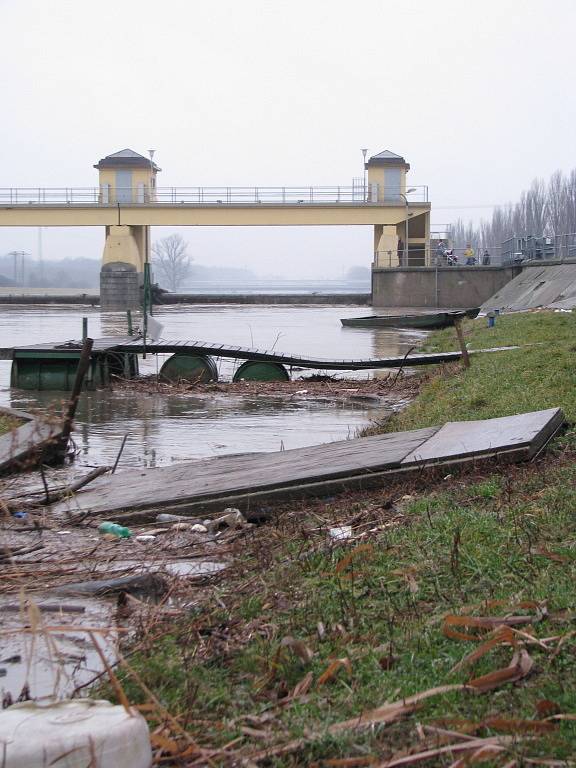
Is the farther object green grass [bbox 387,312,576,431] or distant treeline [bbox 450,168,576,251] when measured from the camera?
distant treeline [bbox 450,168,576,251]

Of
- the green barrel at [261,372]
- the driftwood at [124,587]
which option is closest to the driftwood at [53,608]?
the driftwood at [124,587]

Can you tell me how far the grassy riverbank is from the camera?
10.4 feet

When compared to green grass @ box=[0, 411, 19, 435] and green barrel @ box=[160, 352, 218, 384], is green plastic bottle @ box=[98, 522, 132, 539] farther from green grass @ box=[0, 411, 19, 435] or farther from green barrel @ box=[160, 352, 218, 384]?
green barrel @ box=[160, 352, 218, 384]

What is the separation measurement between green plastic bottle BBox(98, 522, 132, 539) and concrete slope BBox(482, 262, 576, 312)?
1033 inches

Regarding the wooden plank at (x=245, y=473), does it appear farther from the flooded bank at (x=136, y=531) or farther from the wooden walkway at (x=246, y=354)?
the wooden walkway at (x=246, y=354)

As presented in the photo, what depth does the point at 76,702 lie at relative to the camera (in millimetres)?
3209

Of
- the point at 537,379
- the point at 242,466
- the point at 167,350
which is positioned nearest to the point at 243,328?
the point at 167,350

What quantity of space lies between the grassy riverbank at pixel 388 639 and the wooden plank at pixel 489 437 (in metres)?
0.67

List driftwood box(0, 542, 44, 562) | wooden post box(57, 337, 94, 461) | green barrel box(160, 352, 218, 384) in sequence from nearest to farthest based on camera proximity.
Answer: driftwood box(0, 542, 44, 562) < wooden post box(57, 337, 94, 461) < green barrel box(160, 352, 218, 384)

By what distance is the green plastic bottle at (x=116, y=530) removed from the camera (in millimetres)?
6594

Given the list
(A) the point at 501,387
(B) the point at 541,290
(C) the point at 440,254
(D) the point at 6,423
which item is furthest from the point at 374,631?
(C) the point at 440,254

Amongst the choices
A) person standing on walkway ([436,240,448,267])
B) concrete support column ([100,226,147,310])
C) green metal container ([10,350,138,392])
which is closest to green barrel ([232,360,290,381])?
green metal container ([10,350,138,392])

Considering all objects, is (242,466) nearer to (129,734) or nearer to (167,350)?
(129,734)

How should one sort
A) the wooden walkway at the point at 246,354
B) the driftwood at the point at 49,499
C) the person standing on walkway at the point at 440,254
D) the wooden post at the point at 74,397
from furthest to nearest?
the person standing on walkway at the point at 440,254
the wooden walkway at the point at 246,354
the driftwood at the point at 49,499
the wooden post at the point at 74,397
